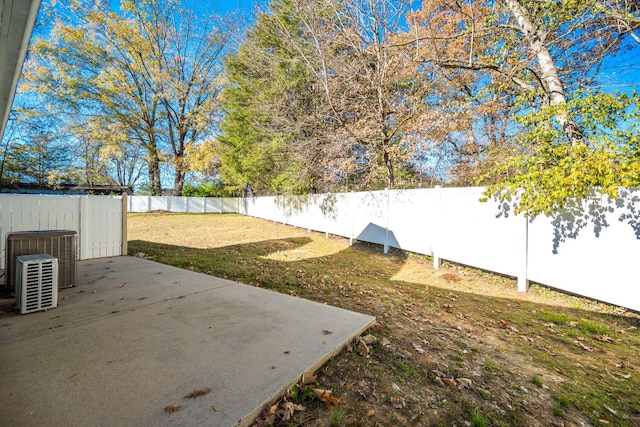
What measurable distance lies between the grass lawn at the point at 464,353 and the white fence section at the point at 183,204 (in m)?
19.0

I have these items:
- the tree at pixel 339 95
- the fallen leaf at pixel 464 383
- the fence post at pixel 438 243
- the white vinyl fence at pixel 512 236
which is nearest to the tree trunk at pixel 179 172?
the tree at pixel 339 95

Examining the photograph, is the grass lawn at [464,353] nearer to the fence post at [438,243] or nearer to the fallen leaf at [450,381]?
the fallen leaf at [450,381]

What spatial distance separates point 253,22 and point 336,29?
17.0 feet

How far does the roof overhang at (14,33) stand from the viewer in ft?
5.13

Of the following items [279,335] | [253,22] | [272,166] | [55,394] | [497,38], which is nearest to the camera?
[55,394]

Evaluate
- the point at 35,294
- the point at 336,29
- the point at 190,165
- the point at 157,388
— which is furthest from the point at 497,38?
the point at 190,165

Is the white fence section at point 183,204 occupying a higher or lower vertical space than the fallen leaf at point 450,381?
higher

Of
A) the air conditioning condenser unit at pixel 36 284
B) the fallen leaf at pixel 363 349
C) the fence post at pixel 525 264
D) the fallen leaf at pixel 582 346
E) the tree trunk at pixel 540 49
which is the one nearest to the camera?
the fallen leaf at pixel 363 349

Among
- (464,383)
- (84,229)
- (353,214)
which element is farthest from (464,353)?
(353,214)

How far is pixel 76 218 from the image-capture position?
17.2ft

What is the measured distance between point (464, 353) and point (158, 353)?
108 inches

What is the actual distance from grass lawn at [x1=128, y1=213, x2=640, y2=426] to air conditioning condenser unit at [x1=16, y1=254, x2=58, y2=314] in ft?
7.71

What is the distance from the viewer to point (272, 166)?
15289 mm

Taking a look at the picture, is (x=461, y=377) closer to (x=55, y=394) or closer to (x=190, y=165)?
(x=55, y=394)
